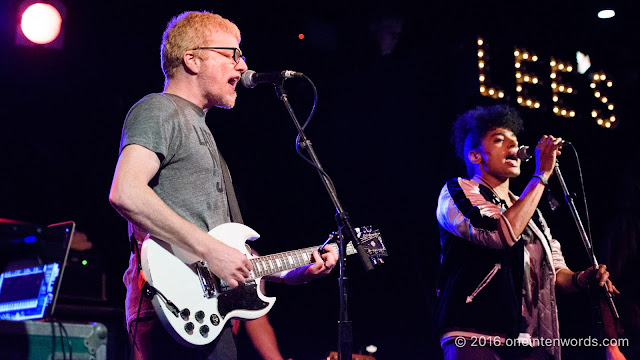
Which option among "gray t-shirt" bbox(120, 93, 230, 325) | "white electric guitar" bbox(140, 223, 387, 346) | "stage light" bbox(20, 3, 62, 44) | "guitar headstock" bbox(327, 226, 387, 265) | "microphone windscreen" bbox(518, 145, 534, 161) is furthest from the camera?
"stage light" bbox(20, 3, 62, 44)

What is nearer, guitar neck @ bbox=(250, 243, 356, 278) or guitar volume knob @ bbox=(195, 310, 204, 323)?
guitar volume knob @ bbox=(195, 310, 204, 323)

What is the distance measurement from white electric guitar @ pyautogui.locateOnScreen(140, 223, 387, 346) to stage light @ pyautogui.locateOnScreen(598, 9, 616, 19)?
4.92 meters

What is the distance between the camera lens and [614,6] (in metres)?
6.07

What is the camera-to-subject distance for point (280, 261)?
303cm

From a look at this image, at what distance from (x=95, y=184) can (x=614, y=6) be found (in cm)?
511

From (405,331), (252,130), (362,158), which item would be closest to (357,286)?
(405,331)

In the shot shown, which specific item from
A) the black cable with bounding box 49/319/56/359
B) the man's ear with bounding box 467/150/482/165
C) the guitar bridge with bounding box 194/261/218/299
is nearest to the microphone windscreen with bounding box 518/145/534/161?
the man's ear with bounding box 467/150/482/165

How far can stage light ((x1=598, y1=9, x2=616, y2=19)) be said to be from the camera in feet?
20.1

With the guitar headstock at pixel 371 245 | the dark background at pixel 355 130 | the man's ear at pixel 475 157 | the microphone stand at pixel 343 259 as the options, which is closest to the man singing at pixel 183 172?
the guitar headstock at pixel 371 245

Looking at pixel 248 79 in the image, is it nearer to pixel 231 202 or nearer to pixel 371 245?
pixel 231 202

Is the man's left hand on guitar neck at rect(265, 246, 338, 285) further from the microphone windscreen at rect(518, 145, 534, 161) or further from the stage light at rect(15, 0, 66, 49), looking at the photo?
the stage light at rect(15, 0, 66, 49)

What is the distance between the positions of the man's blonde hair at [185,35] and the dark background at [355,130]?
2361mm

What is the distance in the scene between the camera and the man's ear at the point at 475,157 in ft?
13.3

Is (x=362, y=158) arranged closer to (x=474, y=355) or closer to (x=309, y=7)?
(x=309, y=7)
